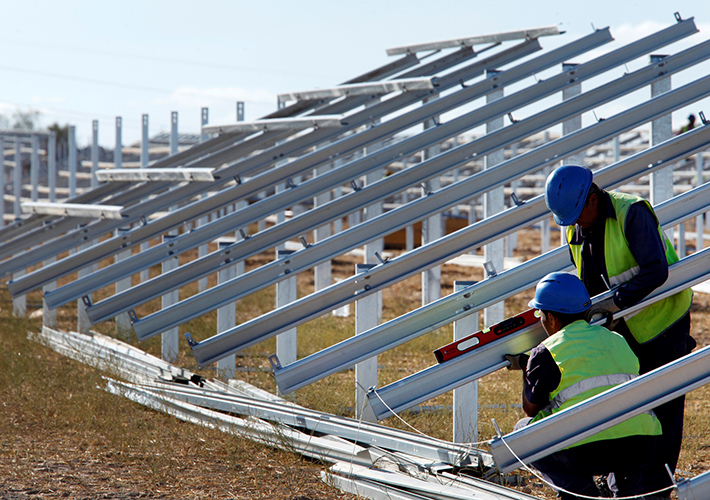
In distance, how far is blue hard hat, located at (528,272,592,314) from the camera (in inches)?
126

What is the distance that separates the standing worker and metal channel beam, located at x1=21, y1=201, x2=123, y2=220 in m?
4.94

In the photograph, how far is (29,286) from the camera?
756 centimetres

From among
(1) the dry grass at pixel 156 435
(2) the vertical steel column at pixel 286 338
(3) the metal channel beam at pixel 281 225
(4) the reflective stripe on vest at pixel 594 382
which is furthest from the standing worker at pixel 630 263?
(2) the vertical steel column at pixel 286 338

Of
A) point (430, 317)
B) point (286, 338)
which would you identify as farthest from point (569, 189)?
point (286, 338)

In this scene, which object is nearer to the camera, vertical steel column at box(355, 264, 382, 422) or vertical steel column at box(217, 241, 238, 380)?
vertical steel column at box(355, 264, 382, 422)

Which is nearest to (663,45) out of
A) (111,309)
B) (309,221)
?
(309,221)

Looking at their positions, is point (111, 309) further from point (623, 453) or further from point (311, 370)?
point (623, 453)

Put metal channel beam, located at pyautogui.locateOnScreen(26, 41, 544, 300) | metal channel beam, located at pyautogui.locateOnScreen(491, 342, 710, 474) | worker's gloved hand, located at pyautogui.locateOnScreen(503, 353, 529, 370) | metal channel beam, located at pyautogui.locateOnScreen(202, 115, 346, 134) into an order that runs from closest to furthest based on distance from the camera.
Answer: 1. metal channel beam, located at pyautogui.locateOnScreen(491, 342, 710, 474)
2. worker's gloved hand, located at pyautogui.locateOnScreen(503, 353, 529, 370)
3. metal channel beam, located at pyautogui.locateOnScreen(26, 41, 544, 300)
4. metal channel beam, located at pyautogui.locateOnScreen(202, 115, 346, 134)

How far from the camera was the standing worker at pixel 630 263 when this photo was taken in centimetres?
338

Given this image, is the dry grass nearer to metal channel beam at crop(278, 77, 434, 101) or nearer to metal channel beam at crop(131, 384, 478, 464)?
metal channel beam at crop(131, 384, 478, 464)

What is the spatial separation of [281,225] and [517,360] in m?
2.74

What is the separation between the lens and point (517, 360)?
139 inches

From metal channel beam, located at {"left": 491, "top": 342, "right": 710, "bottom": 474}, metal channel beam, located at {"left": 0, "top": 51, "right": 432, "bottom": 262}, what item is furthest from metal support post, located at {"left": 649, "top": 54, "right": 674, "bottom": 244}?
metal channel beam, located at {"left": 0, "top": 51, "right": 432, "bottom": 262}

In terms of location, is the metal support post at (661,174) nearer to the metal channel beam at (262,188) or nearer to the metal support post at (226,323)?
the metal channel beam at (262,188)
